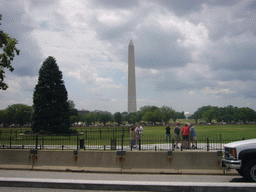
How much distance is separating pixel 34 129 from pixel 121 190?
39.0m

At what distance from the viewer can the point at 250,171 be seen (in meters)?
8.27

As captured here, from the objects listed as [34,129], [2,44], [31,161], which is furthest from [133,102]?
[31,161]

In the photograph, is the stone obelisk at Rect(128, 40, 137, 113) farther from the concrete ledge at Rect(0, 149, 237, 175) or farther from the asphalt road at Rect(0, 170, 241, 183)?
the asphalt road at Rect(0, 170, 241, 183)

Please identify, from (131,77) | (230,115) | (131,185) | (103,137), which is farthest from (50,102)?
(230,115)

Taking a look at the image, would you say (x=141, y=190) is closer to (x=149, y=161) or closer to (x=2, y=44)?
(x=149, y=161)

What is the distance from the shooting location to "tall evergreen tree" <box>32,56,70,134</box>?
141 feet

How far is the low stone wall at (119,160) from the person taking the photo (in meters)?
10.1

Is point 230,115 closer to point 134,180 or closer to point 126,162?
point 126,162

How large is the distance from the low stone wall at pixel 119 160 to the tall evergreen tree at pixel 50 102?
32444 mm

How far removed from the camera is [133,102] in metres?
85.8

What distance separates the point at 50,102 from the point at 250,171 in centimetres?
3996

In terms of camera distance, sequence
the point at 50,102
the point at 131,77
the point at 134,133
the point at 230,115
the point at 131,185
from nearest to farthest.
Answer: the point at 131,185 → the point at 134,133 → the point at 50,102 → the point at 131,77 → the point at 230,115

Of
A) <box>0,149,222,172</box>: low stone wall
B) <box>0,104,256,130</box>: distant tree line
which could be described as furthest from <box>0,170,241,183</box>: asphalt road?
<box>0,104,256,130</box>: distant tree line

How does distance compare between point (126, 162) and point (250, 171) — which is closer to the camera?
point (250, 171)
